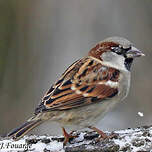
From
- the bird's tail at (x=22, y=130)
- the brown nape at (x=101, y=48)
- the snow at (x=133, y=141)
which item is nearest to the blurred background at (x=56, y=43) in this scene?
the brown nape at (x=101, y=48)

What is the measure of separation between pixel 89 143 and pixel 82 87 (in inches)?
23.7

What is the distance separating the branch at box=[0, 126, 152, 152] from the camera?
172 inches

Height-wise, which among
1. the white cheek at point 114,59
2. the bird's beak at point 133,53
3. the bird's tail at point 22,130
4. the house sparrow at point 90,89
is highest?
the bird's beak at point 133,53

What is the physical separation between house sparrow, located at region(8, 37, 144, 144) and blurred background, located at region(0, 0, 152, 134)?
352cm

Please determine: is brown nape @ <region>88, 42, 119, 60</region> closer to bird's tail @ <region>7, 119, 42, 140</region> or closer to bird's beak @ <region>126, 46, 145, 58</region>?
bird's beak @ <region>126, 46, 145, 58</region>

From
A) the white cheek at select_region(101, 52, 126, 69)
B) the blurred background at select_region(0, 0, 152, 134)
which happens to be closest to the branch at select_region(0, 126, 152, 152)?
the white cheek at select_region(101, 52, 126, 69)

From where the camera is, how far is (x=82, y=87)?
4.90 metres

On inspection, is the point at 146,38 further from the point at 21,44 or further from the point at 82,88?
the point at 82,88

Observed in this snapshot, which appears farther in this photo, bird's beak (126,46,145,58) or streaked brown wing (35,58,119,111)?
bird's beak (126,46,145,58)

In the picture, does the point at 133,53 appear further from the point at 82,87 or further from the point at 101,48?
the point at 82,87

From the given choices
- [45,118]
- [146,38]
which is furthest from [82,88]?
[146,38]

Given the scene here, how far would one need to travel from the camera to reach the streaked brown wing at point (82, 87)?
4.76 metres

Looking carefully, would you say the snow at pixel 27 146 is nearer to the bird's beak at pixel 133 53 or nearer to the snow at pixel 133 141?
the snow at pixel 133 141

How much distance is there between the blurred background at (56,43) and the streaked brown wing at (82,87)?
141 inches
